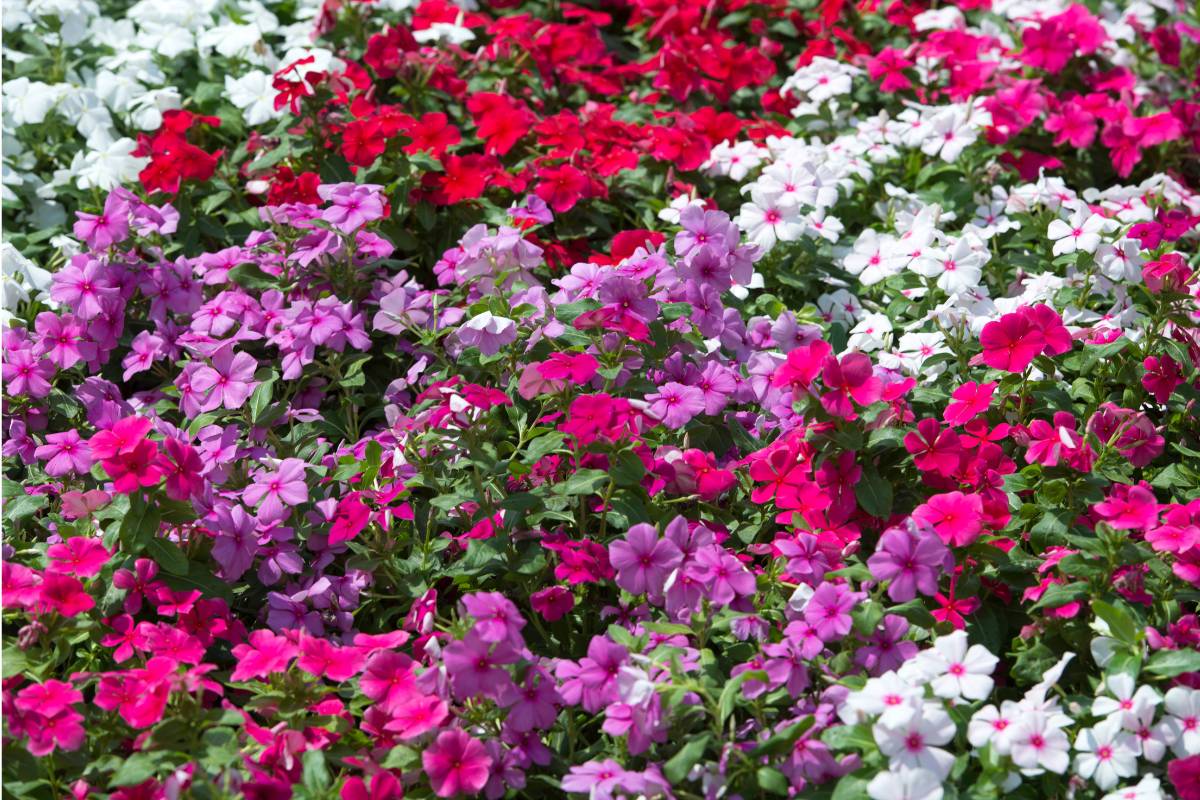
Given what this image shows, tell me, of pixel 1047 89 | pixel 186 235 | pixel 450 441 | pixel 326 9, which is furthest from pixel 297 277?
pixel 1047 89

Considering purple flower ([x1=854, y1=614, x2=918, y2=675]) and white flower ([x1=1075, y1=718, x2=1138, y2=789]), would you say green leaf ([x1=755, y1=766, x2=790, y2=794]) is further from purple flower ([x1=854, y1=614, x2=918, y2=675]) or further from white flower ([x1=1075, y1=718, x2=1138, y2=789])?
white flower ([x1=1075, y1=718, x2=1138, y2=789])

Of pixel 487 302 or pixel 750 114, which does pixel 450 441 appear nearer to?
pixel 487 302

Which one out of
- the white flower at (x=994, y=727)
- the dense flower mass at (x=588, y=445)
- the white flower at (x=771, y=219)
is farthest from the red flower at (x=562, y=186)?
the white flower at (x=994, y=727)

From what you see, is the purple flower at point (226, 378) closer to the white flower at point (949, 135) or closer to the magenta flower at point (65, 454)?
the magenta flower at point (65, 454)

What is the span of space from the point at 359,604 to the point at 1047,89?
297cm

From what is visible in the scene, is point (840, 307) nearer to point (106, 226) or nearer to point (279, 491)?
point (279, 491)

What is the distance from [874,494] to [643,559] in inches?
19.8

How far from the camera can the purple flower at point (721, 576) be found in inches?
89.4

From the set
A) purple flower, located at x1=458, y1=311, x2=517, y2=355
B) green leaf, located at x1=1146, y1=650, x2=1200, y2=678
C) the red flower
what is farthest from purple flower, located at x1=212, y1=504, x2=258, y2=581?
green leaf, located at x1=1146, y1=650, x2=1200, y2=678

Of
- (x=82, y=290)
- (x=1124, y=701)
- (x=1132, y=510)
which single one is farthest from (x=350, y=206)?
(x=1124, y=701)

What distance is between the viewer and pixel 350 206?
3.04 metres

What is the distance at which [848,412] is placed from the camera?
8.07 feet

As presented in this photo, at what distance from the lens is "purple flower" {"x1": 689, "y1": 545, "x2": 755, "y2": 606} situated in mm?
2271

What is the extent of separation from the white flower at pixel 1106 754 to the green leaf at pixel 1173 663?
0.44 feet
